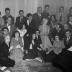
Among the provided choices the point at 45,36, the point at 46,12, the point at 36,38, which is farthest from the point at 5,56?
the point at 46,12

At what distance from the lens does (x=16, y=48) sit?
500 inches

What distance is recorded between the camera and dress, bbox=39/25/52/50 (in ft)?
41.6

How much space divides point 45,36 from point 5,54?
1.13 m

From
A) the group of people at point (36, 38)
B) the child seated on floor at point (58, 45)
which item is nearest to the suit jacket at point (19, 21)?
the group of people at point (36, 38)

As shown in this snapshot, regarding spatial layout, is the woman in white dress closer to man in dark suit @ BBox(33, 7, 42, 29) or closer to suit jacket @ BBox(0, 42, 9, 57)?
man in dark suit @ BBox(33, 7, 42, 29)

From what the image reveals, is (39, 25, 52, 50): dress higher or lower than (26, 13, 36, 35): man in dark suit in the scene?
lower

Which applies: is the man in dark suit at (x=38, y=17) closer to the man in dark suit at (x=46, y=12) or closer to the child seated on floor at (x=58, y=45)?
the man in dark suit at (x=46, y=12)

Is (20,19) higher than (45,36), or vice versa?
(20,19)

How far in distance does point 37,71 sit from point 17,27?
124 cm

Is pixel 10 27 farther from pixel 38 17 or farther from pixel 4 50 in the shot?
pixel 38 17

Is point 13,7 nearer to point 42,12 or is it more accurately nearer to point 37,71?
point 42,12

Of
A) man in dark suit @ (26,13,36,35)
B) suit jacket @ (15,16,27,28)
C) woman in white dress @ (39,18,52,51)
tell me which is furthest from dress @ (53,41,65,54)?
suit jacket @ (15,16,27,28)

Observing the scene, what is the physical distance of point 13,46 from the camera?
1269 centimetres

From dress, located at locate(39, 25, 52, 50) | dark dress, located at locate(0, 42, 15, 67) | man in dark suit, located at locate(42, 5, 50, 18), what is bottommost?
dark dress, located at locate(0, 42, 15, 67)
